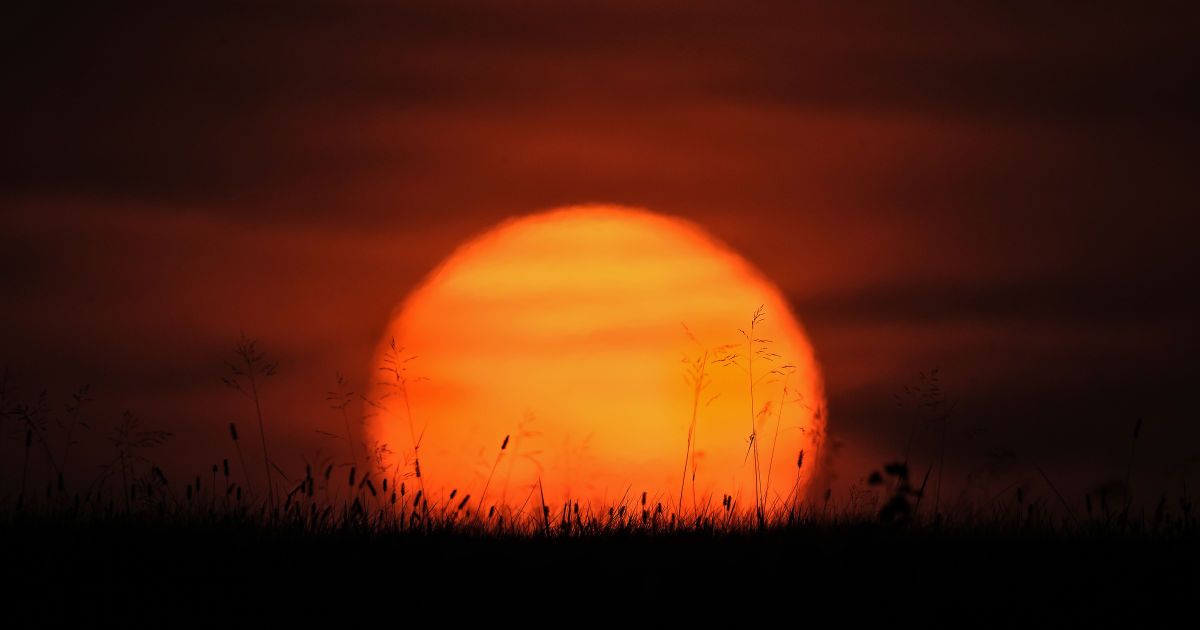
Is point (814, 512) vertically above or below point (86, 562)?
above

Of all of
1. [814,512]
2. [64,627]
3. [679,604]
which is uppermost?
[814,512]

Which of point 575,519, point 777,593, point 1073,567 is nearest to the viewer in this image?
point 777,593

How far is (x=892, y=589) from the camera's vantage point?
4.97m

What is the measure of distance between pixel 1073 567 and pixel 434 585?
295 centimetres

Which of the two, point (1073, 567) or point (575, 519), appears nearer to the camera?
point (1073, 567)

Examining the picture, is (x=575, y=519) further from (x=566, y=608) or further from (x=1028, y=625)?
(x=1028, y=625)

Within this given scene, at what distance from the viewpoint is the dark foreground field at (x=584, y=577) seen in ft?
15.6

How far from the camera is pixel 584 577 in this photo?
519cm

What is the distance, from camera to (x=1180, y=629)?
4.59m

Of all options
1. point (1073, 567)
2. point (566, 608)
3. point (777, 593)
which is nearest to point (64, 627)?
point (566, 608)

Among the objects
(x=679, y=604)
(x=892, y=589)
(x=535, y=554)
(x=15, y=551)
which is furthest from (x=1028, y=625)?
(x=15, y=551)

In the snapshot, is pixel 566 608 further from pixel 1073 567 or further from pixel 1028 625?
pixel 1073 567

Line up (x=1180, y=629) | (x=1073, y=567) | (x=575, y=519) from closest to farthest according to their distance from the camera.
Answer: (x=1180, y=629) → (x=1073, y=567) → (x=575, y=519)

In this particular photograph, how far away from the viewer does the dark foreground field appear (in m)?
4.76
